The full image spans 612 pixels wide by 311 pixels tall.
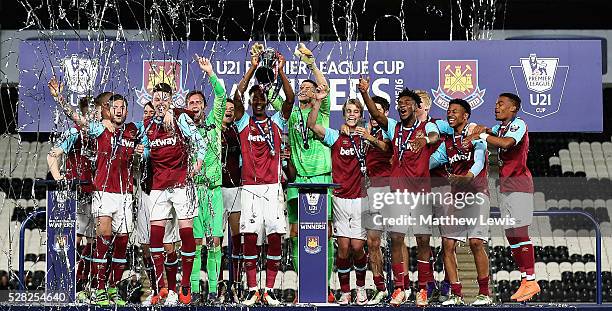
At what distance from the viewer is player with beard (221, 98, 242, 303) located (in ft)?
29.9

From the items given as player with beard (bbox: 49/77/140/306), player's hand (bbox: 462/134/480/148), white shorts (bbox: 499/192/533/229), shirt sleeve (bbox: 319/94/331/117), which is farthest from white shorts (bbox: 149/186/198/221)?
white shorts (bbox: 499/192/533/229)

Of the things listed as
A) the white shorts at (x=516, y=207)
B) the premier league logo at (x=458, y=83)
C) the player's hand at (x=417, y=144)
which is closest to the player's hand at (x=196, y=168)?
the player's hand at (x=417, y=144)

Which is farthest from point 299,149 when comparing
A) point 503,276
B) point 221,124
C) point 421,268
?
point 503,276

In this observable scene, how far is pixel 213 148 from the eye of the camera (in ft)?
29.7

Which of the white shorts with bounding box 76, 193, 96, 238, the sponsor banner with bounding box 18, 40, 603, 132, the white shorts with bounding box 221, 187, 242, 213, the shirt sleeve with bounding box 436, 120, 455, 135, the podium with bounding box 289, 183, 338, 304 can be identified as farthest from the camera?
the sponsor banner with bounding box 18, 40, 603, 132

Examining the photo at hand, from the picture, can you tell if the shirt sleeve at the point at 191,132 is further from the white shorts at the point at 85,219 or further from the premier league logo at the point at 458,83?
the premier league logo at the point at 458,83

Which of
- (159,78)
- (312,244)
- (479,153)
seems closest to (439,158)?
(479,153)

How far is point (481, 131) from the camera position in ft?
28.0

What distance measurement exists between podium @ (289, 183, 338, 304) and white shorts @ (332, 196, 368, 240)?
1.33ft

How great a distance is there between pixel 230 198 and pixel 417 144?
1.67 meters

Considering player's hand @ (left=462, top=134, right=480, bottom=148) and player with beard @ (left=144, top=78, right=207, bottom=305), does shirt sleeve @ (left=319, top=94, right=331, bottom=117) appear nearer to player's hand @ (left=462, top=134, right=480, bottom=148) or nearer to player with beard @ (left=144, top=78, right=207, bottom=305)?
player with beard @ (left=144, top=78, right=207, bottom=305)

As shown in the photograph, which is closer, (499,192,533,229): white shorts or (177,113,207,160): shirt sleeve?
(499,192,533,229): white shorts

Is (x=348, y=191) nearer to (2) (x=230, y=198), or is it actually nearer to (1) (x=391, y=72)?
(2) (x=230, y=198)

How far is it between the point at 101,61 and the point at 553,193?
535 centimetres
